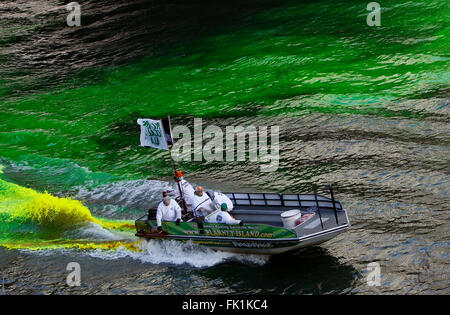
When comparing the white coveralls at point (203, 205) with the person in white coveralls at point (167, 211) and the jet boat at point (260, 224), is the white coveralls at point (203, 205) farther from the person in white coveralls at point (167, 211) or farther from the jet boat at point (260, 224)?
the person in white coveralls at point (167, 211)

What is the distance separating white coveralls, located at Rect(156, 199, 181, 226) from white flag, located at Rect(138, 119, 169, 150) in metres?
1.69

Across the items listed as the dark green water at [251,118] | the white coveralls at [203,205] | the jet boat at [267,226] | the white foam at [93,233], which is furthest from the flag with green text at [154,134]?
the white foam at [93,233]

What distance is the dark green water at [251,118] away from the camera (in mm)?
15633

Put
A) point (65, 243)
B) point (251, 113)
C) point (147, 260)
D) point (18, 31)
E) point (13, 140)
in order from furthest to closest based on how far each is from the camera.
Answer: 1. point (18, 31)
2. point (13, 140)
3. point (251, 113)
4. point (65, 243)
5. point (147, 260)

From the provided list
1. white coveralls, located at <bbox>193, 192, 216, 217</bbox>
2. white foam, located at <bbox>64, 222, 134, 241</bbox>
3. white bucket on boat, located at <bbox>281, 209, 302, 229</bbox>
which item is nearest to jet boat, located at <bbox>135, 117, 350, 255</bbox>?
white bucket on boat, located at <bbox>281, 209, 302, 229</bbox>

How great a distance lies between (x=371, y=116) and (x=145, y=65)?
54.8 feet

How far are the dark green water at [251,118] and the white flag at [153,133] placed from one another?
9.99ft

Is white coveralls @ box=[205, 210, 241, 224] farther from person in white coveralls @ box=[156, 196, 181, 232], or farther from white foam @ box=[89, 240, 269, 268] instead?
person in white coveralls @ box=[156, 196, 181, 232]

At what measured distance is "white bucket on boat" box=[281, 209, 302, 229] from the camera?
49.3ft
